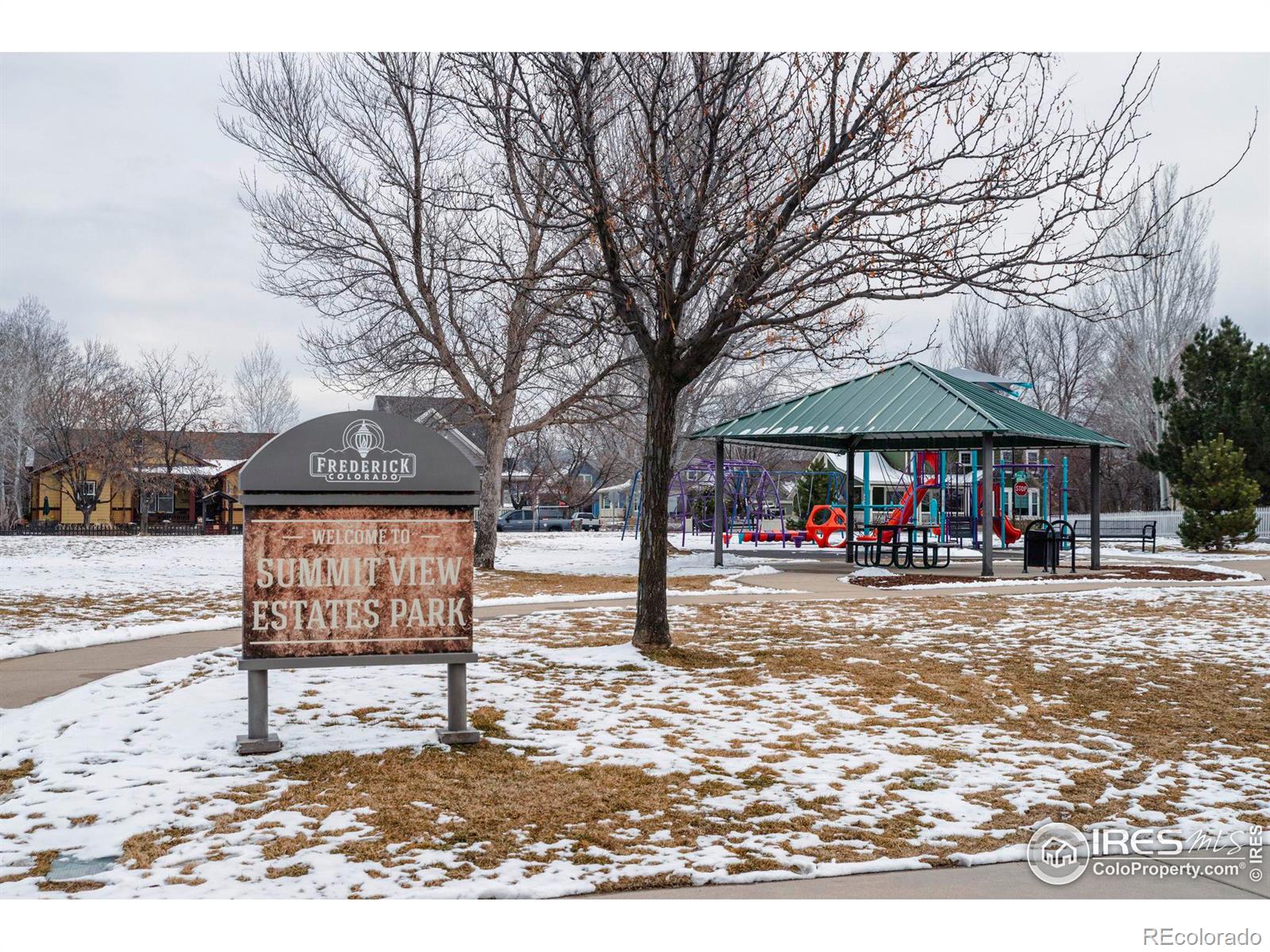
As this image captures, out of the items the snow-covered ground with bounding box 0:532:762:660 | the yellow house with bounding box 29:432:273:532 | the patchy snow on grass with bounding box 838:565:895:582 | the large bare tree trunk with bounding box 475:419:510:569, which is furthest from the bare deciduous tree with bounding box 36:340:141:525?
the patchy snow on grass with bounding box 838:565:895:582

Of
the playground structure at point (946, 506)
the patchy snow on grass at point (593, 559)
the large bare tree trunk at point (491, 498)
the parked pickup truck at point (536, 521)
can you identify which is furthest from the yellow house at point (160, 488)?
the large bare tree trunk at point (491, 498)

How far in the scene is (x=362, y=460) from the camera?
6.14 meters

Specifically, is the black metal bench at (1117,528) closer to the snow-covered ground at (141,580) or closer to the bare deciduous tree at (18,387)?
the snow-covered ground at (141,580)

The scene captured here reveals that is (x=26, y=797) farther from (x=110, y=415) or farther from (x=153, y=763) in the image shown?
(x=110, y=415)

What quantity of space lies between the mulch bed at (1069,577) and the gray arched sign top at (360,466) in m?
12.3

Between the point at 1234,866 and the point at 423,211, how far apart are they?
65.4ft

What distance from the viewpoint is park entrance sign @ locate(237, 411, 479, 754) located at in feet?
19.7

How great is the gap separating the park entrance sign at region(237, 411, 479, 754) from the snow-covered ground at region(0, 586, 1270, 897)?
1.74 ft

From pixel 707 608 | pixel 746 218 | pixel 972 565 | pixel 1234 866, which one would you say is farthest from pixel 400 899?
pixel 972 565

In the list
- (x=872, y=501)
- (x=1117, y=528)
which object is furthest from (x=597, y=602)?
(x=1117, y=528)

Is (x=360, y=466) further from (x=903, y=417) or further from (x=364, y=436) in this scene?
(x=903, y=417)

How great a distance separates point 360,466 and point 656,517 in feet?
12.8

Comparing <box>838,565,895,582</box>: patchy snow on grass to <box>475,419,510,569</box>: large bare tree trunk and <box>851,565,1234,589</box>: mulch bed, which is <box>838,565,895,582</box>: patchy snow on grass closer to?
<box>851,565,1234,589</box>: mulch bed

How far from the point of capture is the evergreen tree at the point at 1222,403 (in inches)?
1243
